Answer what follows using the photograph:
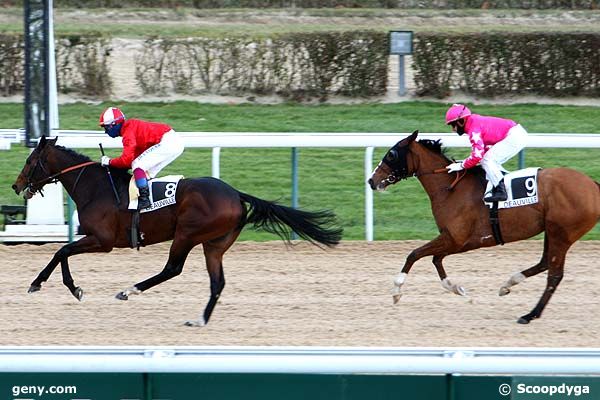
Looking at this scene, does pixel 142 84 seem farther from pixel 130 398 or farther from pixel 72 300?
pixel 130 398

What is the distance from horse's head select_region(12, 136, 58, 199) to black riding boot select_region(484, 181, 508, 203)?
2671 mm

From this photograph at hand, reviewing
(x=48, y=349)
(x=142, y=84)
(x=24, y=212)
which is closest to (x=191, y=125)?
(x=142, y=84)

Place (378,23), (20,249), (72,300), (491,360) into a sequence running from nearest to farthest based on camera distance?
(491,360), (72,300), (20,249), (378,23)

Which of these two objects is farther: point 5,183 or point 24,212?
point 5,183

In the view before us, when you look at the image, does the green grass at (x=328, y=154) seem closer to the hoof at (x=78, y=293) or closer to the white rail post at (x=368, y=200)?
the white rail post at (x=368, y=200)

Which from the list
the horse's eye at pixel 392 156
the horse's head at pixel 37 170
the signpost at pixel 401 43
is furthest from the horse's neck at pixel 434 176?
the signpost at pixel 401 43

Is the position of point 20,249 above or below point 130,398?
below

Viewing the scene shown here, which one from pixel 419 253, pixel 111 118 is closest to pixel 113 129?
pixel 111 118

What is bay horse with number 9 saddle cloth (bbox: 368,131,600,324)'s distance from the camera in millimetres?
6957

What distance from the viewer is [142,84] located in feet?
48.5

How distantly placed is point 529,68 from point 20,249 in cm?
781

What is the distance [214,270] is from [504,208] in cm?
176

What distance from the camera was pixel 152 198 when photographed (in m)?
6.97

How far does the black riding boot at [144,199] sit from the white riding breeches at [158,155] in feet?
0.50
